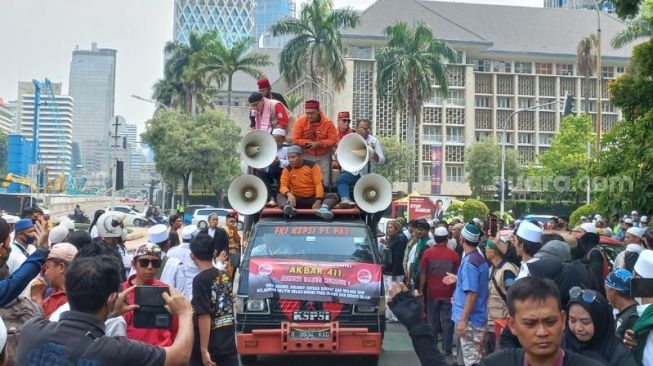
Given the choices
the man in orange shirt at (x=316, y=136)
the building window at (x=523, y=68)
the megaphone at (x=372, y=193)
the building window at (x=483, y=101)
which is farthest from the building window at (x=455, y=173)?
the megaphone at (x=372, y=193)

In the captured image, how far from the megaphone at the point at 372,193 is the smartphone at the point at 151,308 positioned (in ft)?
23.6

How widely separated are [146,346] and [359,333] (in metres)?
6.30

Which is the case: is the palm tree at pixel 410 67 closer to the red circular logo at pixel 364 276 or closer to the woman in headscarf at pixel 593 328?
the red circular logo at pixel 364 276

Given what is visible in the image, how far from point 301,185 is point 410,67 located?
120 feet

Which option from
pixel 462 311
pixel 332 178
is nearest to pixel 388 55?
Answer: pixel 332 178

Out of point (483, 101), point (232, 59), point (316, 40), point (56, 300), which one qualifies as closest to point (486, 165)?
point (483, 101)

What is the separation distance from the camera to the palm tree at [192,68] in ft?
182

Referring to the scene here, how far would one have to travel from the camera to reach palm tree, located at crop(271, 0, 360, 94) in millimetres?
45344

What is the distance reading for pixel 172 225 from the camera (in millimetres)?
13852

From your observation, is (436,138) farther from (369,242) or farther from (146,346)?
(146,346)

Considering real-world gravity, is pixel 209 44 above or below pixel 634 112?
above

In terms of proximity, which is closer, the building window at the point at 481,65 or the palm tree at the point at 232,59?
the palm tree at the point at 232,59

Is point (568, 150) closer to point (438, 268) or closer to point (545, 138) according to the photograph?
point (545, 138)

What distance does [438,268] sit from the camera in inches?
444
